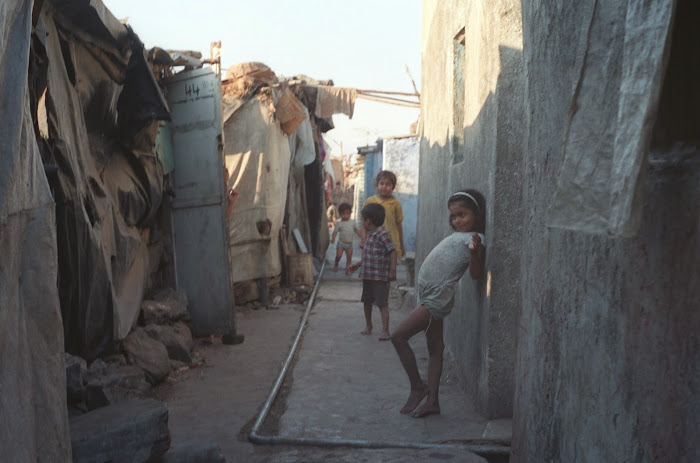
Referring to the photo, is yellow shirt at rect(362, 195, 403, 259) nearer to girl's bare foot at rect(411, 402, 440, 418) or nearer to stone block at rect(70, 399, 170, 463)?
girl's bare foot at rect(411, 402, 440, 418)

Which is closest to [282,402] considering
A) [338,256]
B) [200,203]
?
[200,203]

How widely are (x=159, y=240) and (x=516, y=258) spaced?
4.17 meters

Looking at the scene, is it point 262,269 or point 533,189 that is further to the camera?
point 262,269

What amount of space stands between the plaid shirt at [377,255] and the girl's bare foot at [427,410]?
260cm

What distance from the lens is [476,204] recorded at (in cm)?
420

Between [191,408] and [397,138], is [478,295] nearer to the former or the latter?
[191,408]

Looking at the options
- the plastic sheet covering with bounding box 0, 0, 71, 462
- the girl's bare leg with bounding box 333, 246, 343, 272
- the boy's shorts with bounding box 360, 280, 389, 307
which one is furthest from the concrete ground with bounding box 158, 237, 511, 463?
the girl's bare leg with bounding box 333, 246, 343, 272

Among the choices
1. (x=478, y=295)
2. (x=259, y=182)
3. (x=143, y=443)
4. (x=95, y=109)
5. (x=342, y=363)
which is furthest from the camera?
(x=259, y=182)

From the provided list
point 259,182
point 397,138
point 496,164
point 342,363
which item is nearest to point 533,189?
point 496,164

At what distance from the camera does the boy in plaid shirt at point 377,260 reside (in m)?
6.60

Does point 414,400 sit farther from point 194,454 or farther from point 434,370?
point 194,454

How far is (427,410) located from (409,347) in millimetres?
445

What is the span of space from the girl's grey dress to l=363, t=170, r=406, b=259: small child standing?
3.54 m

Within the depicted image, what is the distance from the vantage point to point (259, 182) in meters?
9.07
